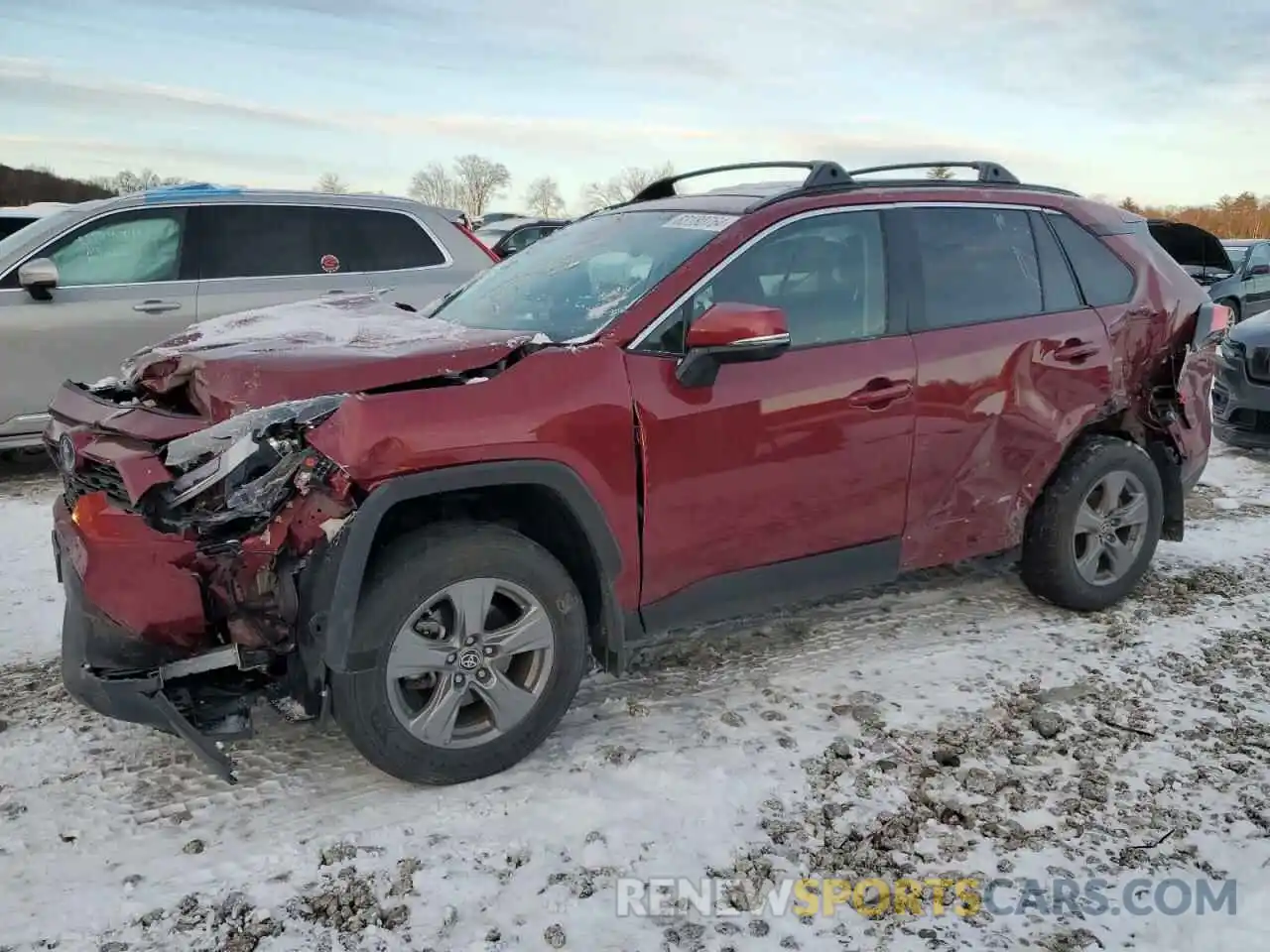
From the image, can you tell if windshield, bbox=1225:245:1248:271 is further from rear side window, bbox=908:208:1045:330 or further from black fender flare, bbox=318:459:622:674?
black fender flare, bbox=318:459:622:674

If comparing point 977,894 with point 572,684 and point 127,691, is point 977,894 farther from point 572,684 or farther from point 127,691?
point 127,691

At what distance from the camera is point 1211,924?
2.51 m

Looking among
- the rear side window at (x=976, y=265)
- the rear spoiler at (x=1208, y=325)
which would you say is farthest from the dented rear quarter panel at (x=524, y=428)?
the rear spoiler at (x=1208, y=325)

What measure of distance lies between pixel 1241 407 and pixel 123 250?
323 inches

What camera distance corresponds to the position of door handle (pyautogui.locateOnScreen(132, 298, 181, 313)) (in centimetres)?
648

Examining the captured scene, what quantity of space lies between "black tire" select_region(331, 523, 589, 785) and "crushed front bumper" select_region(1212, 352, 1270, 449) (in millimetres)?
6533

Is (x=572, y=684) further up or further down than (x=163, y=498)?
further down

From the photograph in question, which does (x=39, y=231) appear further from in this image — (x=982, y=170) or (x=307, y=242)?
(x=982, y=170)

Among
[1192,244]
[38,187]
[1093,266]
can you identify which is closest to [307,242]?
[1093,266]

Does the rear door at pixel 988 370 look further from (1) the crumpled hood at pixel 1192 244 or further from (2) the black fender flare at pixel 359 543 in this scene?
(1) the crumpled hood at pixel 1192 244

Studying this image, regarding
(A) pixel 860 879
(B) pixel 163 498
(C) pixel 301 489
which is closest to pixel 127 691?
(B) pixel 163 498

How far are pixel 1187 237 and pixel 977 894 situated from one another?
23.2 feet

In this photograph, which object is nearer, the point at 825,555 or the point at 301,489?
the point at 301,489

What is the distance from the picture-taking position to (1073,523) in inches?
167
